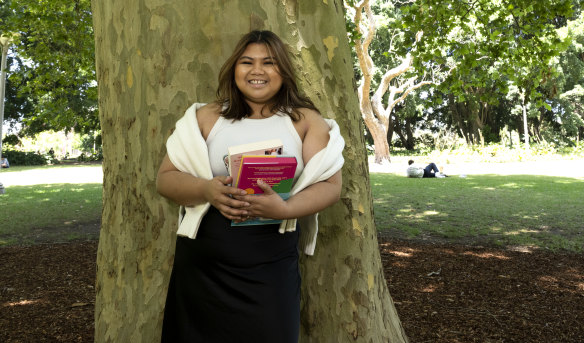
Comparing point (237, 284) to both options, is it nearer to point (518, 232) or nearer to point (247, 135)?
point (247, 135)

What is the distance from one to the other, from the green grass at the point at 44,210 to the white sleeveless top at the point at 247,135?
7.56 meters

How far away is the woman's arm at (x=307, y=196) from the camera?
1.91 meters

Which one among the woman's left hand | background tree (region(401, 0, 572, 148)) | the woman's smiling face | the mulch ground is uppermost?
background tree (region(401, 0, 572, 148))

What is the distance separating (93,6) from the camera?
10.6ft

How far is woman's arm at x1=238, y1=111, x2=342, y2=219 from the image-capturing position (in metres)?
1.91

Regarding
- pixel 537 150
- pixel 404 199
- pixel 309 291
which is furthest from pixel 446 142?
pixel 309 291

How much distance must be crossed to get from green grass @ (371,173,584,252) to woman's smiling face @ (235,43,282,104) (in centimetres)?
666

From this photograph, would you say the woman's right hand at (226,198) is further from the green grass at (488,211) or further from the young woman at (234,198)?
the green grass at (488,211)

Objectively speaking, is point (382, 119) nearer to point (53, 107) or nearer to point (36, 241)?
point (53, 107)

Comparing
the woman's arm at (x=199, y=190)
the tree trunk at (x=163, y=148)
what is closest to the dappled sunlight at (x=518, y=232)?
the tree trunk at (x=163, y=148)

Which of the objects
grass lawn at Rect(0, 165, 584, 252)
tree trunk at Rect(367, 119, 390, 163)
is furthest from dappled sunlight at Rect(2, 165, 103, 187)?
tree trunk at Rect(367, 119, 390, 163)

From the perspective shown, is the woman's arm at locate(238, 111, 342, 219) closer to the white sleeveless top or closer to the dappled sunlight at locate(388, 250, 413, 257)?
the white sleeveless top

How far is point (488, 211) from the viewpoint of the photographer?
10.8 m

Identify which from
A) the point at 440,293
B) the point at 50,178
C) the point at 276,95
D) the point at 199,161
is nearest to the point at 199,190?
the point at 199,161
